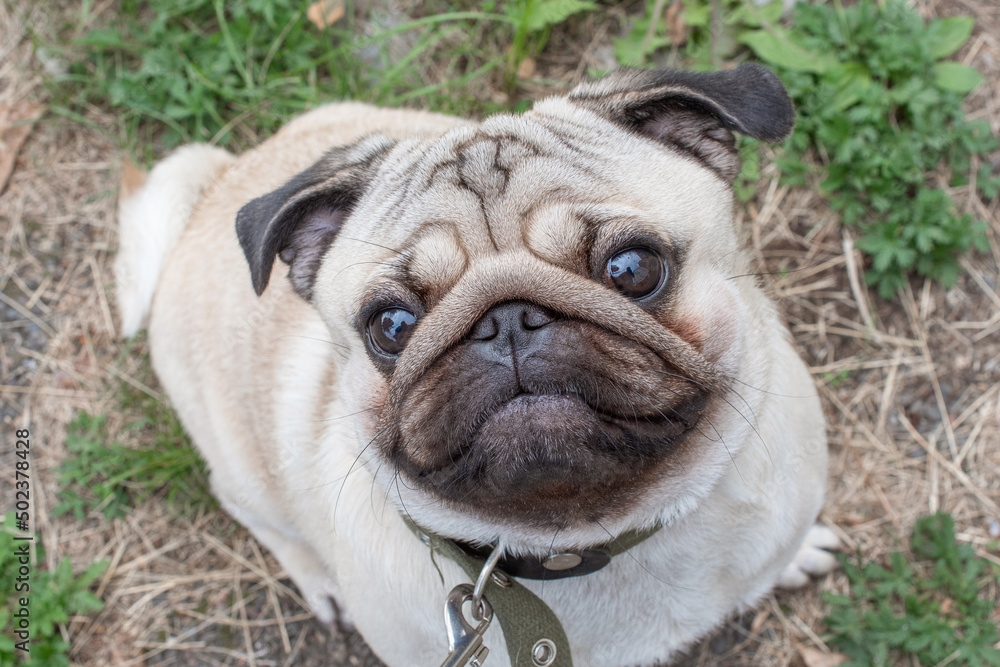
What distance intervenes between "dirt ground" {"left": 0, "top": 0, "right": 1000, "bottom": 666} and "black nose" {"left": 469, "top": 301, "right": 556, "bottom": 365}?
112 inches

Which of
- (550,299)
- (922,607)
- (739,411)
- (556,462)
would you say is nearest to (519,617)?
(556,462)

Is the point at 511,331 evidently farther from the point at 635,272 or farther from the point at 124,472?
the point at 124,472

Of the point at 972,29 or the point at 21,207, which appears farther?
the point at 21,207

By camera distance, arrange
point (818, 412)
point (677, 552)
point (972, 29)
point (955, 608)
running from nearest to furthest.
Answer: point (677, 552), point (818, 412), point (955, 608), point (972, 29)

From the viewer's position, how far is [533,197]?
7.53 ft

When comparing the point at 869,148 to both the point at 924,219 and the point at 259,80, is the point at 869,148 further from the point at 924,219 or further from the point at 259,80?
the point at 259,80

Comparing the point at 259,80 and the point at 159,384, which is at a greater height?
the point at 259,80

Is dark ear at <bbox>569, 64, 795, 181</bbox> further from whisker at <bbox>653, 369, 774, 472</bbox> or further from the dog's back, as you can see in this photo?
the dog's back

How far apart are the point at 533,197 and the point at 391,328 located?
2.01 feet

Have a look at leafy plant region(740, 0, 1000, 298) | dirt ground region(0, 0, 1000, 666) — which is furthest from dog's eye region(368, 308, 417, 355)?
leafy plant region(740, 0, 1000, 298)

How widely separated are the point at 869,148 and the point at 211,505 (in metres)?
4.53

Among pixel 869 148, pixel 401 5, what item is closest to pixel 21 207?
pixel 401 5

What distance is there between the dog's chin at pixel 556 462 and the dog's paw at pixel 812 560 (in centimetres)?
221

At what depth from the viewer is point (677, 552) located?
268 cm
